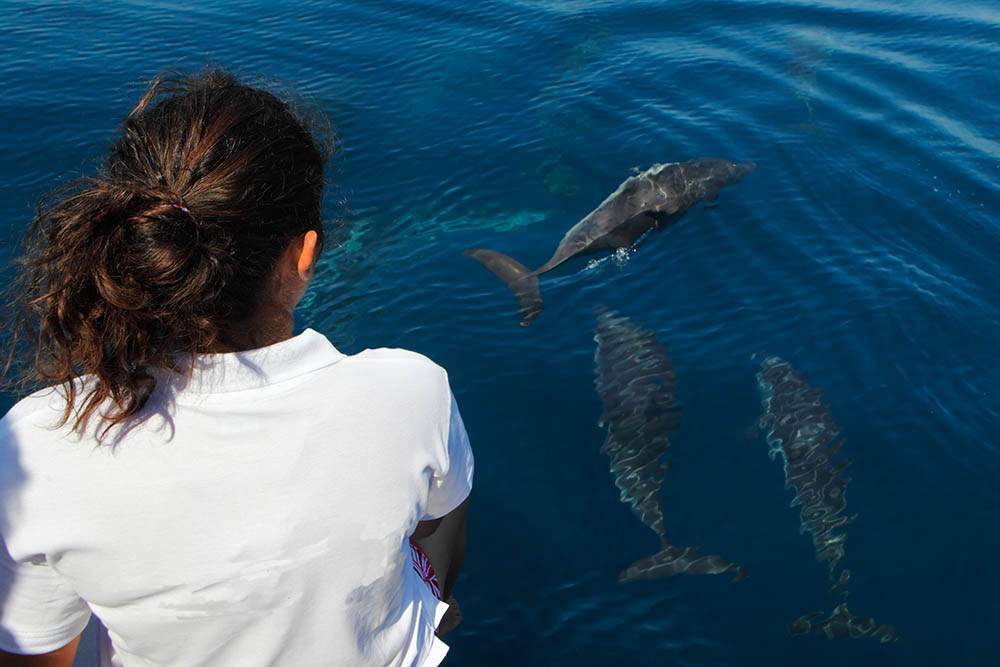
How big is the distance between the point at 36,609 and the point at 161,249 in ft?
2.88

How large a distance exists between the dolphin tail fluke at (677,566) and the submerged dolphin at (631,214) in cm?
291

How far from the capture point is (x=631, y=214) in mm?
8211

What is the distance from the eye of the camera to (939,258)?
25.6ft

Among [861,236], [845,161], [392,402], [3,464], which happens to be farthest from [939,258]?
[3,464]

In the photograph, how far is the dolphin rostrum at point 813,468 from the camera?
4539 mm

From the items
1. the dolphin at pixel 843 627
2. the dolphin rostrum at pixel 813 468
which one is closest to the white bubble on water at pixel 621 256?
the dolphin rostrum at pixel 813 468

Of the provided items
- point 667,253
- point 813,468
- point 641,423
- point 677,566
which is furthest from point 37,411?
point 667,253

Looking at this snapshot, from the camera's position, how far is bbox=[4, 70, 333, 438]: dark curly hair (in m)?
1.54

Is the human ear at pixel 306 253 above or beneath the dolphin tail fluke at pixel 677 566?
above

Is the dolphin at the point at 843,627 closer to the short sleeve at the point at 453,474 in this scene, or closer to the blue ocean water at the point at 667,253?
the blue ocean water at the point at 667,253

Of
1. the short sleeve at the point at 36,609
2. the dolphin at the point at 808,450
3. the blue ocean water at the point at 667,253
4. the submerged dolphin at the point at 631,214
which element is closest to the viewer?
the short sleeve at the point at 36,609

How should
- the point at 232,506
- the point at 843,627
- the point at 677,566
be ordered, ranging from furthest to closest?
the point at 677,566 < the point at 843,627 < the point at 232,506

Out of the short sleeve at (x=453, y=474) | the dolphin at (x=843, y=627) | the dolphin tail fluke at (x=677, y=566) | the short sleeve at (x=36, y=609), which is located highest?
the short sleeve at (x=453, y=474)

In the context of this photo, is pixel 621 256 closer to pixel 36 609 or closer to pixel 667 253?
pixel 667 253
